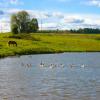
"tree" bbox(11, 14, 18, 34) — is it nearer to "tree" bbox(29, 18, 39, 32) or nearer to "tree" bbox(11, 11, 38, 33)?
"tree" bbox(11, 11, 38, 33)

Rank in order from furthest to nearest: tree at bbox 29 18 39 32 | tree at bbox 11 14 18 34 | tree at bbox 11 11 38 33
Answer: tree at bbox 29 18 39 32, tree at bbox 11 11 38 33, tree at bbox 11 14 18 34

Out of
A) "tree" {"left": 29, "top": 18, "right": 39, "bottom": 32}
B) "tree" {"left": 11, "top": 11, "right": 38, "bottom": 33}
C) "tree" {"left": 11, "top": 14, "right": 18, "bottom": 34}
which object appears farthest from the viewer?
"tree" {"left": 29, "top": 18, "right": 39, "bottom": 32}

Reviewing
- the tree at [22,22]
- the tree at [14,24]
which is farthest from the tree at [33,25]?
the tree at [14,24]

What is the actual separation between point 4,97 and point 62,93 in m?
3.98

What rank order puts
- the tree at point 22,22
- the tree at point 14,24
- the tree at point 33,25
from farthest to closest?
the tree at point 33,25
the tree at point 22,22
the tree at point 14,24

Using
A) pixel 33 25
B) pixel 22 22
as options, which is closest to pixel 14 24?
pixel 22 22

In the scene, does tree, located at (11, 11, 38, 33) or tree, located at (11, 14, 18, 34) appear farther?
tree, located at (11, 11, 38, 33)

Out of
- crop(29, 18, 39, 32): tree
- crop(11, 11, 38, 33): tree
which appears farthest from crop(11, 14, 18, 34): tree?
crop(29, 18, 39, 32): tree

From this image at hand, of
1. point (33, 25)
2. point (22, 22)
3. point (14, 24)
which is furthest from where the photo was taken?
point (33, 25)

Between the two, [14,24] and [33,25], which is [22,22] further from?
[33,25]

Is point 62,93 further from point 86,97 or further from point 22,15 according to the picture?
point 22,15

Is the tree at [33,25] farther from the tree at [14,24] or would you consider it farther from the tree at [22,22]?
the tree at [14,24]

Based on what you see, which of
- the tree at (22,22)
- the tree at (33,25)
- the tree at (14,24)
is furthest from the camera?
the tree at (33,25)

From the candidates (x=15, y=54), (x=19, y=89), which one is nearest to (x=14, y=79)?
(x=19, y=89)
